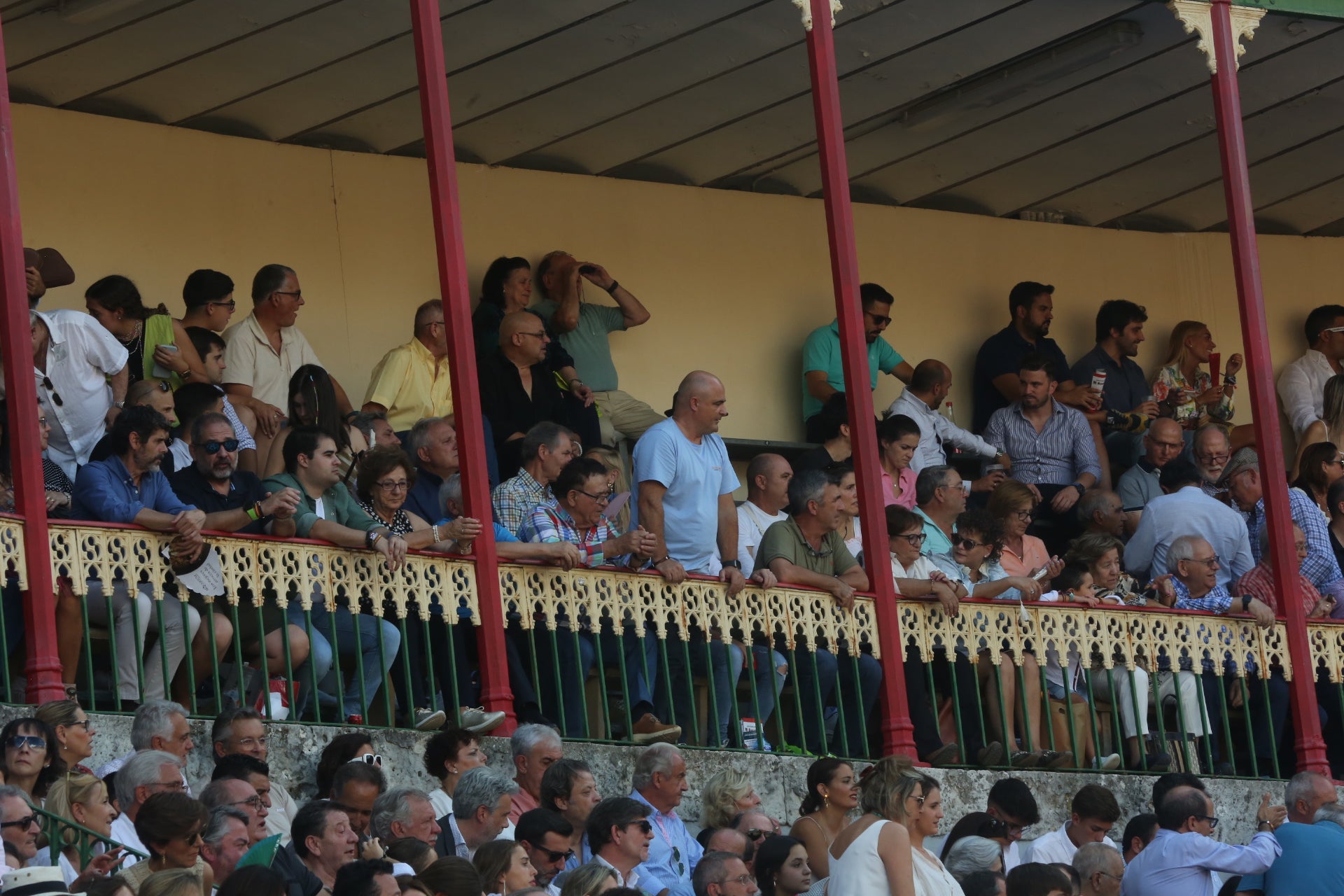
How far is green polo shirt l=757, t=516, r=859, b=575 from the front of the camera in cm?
1173

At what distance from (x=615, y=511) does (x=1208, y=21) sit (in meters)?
4.68

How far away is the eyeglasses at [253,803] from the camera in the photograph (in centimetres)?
838

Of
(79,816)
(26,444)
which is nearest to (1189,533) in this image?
(26,444)

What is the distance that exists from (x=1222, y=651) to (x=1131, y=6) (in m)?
3.58

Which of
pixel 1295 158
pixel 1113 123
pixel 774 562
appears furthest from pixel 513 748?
pixel 1295 158

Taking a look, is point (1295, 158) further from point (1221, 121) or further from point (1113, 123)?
point (1221, 121)

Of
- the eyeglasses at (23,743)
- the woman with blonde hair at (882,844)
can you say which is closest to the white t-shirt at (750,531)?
the woman with blonde hair at (882,844)

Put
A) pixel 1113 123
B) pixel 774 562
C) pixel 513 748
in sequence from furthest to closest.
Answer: pixel 1113 123, pixel 774 562, pixel 513 748

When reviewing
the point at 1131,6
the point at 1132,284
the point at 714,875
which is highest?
the point at 1131,6

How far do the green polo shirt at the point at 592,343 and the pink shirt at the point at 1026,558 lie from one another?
9.61 feet

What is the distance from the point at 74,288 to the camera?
533 inches

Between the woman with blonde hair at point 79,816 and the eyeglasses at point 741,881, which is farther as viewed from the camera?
the eyeglasses at point 741,881

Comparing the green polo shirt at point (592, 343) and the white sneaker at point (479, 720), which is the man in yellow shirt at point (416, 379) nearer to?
the green polo shirt at point (592, 343)

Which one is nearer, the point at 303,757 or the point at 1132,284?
the point at 303,757
